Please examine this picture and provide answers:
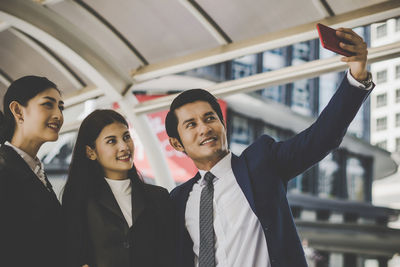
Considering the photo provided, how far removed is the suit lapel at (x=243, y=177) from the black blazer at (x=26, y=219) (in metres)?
0.96

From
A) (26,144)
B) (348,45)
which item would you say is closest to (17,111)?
(26,144)

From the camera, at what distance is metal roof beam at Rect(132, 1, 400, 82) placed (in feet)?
14.2

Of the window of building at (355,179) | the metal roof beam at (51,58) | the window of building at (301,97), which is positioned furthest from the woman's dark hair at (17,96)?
the window of building at (355,179)

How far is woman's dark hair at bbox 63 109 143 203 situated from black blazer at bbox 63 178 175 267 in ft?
0.24

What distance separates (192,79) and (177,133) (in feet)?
50.3

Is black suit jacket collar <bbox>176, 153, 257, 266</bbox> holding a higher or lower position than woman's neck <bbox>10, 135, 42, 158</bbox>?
lower

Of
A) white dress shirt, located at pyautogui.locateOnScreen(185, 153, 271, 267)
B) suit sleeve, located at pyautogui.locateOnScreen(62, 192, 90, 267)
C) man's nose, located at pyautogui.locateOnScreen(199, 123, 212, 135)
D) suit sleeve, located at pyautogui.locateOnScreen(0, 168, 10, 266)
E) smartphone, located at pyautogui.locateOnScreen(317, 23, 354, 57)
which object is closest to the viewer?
smartphone, located at pyautogui.locateOnScreen(317, 23, 354, 57)

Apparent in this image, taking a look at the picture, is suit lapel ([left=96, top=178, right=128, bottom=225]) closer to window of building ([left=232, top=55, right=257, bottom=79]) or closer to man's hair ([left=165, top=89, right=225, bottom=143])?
man's hair ([left=165, top=89, right=225, bottom=143])

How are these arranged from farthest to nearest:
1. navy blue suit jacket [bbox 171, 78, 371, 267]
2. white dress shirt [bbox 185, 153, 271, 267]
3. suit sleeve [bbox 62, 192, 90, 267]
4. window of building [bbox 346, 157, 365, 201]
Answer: window of building [bbox 346, 157, 365, 201], suit sleeve [bbox 62, 192, 90, 267], white dress shirt [bbox 185, 153, 271, 267], navy blue suit jacket [bbox 171, 78, 371, 267]

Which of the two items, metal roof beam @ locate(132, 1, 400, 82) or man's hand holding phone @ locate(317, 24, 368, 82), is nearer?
man's hand holding phone @ locate(317, 24, 368, 82)

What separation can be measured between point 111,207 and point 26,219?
454mm

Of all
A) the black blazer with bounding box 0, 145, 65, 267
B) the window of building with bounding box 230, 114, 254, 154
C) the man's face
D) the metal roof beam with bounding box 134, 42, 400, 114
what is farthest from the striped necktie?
the window of building with bounding box 230, 114, 254, 154

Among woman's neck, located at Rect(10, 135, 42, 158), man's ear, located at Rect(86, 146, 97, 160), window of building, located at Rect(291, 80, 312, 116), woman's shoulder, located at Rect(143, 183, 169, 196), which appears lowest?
woman's shoulder, located at Rect(143, 183, 169, 196)

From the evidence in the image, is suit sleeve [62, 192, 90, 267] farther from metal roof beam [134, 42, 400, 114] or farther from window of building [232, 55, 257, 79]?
window of building [232, 55, 257, 79]
